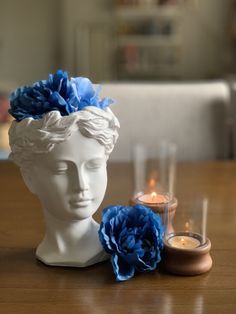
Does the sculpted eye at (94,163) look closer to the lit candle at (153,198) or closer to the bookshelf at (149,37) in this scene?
the lit candle at (153,198)

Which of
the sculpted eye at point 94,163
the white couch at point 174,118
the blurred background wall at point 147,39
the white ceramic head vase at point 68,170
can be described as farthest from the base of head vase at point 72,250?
the blurred background wall at point 147,39

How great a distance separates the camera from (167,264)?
853 millimetres

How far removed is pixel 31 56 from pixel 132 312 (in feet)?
14.2

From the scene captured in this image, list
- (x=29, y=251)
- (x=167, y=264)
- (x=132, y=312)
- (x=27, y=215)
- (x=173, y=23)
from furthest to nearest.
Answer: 1. (x=173, y=23)
2. (x=27, y=215)
3. (x=29, y=251)
4. (x=167, y=264)
5. (x=132, y=312)

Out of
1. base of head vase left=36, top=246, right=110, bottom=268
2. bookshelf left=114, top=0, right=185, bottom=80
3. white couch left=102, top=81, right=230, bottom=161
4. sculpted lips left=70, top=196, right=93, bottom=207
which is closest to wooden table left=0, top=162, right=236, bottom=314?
base of head vase left=36, top=246, right=110, bottom=268

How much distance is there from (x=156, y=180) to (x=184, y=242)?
1.67 feet

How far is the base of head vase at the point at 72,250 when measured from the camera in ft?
2.90

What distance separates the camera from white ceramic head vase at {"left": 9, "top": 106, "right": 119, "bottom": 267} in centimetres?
80

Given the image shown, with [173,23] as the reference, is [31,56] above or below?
below

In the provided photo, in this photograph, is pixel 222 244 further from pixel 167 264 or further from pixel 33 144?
pixel 33 144

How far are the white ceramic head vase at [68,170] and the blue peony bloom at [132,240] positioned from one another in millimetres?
56

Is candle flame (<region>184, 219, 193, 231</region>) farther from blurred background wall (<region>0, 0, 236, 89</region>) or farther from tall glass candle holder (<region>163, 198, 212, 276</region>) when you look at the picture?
blurred background wall (<region>0, 0, 236, 89</region>)

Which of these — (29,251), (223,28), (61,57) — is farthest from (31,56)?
(29,251)

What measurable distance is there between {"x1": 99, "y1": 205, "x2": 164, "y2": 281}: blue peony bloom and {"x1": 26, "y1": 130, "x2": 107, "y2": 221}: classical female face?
0.15 feet
